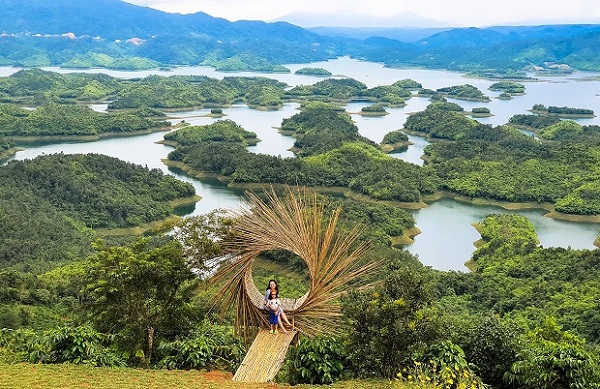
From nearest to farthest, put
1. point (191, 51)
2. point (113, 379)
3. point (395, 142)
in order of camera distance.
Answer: point (113, 379)
point (395, 142)
point (191, 51)

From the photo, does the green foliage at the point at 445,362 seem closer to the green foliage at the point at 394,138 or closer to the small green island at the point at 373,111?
the green foliage at the point at 394,138

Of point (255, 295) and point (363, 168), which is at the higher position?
point (255, 295)

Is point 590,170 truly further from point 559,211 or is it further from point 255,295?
point 255,295

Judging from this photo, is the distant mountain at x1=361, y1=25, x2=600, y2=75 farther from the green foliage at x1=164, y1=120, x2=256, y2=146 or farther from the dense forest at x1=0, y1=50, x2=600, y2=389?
the green foliage at x1=164, y1=120, x2=256, y2=146

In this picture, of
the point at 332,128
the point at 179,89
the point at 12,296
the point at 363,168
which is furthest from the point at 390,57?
the point at 12,296

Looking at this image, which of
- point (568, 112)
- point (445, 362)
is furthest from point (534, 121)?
point (445, 362)

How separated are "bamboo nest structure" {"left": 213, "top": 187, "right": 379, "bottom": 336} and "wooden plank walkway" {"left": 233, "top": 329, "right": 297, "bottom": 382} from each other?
28 cm

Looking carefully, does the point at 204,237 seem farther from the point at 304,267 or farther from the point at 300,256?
the point at 304,267

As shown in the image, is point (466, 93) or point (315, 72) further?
point (315, 72)

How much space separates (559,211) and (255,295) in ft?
101

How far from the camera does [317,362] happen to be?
7.90 metres

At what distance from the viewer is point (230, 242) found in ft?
28.9

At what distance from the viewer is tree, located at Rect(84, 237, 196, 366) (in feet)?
30.3

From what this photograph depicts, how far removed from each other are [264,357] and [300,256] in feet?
5.09
